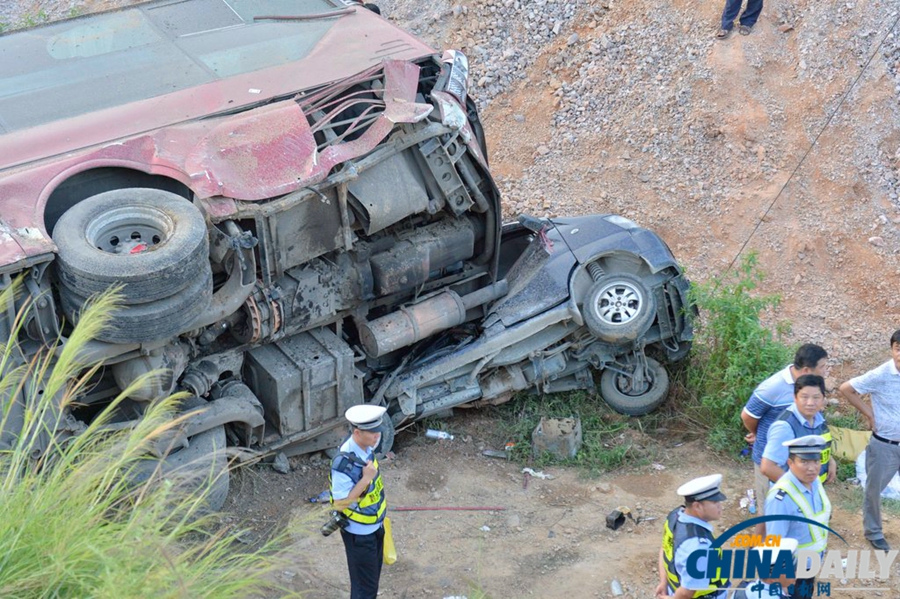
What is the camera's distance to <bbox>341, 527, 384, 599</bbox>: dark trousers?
5.25 m

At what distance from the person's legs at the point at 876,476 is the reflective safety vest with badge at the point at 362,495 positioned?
2.82 metres

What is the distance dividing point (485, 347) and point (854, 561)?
111 inches

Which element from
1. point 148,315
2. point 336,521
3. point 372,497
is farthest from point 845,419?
point 148,315

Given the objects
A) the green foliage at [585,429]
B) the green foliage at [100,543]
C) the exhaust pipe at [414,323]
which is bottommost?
the green foliage at [585,429]

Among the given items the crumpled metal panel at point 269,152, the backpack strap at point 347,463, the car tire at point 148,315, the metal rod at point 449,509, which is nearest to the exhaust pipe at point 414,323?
the metal rod at point 449,509

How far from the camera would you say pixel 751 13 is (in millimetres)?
11156

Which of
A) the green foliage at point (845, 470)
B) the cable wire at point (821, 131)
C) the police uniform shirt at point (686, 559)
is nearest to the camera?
the police uniform shirt at point (686, 559)

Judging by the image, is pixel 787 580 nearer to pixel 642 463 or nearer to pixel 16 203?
pixel 642 463

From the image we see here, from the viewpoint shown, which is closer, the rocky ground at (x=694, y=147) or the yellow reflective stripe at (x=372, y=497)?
the yellow reflective stripe at (x=372, y=497)

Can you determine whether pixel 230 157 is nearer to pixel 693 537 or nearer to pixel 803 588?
pixel 693 537

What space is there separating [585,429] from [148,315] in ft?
11.7

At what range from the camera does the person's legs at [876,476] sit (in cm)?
595

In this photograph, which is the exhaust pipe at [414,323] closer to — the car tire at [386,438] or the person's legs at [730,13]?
the car tire at [386,438]

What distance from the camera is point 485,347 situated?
762 centimetres
